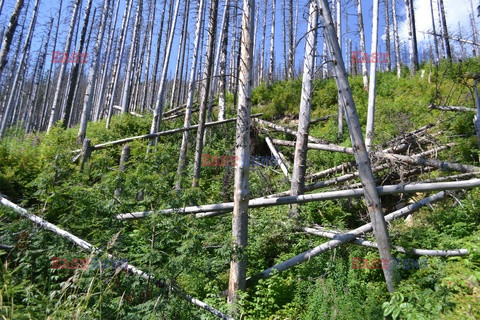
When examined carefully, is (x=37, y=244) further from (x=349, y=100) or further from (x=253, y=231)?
(x=349, y=100)

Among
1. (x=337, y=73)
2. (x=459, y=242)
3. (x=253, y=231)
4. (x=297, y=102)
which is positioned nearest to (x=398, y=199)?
(x=459, y=242)

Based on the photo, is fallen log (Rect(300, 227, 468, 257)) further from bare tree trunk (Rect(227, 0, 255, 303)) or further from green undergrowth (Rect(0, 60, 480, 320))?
bare tree trunk (Rect(227, 0, 255, 303))

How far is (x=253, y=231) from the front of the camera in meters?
6.26

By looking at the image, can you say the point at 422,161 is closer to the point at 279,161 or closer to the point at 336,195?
the point at 336,195

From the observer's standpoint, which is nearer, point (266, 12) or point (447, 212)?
point (447, 212)

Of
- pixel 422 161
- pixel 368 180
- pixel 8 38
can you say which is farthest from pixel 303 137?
pixel 8 38

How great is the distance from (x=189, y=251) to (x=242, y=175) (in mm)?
1354

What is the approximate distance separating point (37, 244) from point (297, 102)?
12.2 m

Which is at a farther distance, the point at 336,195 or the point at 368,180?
the point at 336,195

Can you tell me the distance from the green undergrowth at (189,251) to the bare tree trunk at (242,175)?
0.23m

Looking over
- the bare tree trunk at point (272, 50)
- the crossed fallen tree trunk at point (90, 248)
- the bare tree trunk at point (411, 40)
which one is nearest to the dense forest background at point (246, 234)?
the crossed fallen tree trunk at point (90, 248)

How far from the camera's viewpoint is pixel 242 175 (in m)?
4.65

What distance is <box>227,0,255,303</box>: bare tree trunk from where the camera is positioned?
4555mm

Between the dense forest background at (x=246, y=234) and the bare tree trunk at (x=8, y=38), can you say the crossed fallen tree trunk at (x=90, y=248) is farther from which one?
the bare tree trunk at (x=8, y=38)
